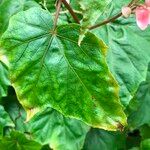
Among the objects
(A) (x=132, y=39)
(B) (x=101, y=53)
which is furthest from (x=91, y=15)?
(A) (x=132, y=39)

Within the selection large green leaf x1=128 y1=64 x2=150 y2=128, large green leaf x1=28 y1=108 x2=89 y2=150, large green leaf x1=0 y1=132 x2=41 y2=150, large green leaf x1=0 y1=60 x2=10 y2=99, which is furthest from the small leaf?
large green leaf x1=0 y1=60 x2=10 y2=99

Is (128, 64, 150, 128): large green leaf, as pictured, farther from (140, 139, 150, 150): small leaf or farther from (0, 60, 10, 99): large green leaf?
(0, 60, 10, 99): large green leaf

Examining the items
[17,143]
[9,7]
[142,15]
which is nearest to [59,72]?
[142,15]

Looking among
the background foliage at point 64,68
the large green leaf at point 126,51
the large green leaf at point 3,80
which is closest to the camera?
the background foliage at point 64,68

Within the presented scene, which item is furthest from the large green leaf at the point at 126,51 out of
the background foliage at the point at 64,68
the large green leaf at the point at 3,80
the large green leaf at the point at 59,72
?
the large green leaf at the point at 3,80

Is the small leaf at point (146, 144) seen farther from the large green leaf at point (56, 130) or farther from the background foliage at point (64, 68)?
the background foliage at point (64, 68)
